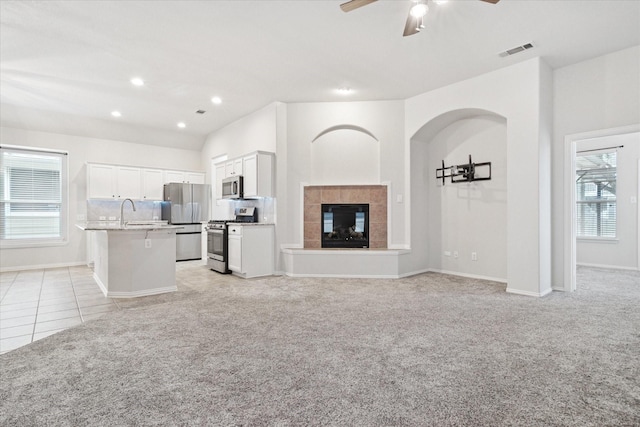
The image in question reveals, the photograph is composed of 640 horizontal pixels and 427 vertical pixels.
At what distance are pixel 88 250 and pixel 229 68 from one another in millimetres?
5112

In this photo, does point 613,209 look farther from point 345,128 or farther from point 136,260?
point 136,260

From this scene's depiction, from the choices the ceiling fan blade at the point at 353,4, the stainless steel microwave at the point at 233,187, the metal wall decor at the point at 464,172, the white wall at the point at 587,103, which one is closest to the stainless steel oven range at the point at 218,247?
the stainless steel microwave at the point at 233,187

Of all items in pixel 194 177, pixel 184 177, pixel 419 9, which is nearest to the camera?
pixel 419 9

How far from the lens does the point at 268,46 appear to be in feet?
12.7

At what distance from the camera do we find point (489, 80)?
466cm

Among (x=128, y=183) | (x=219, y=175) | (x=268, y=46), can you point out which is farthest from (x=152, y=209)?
(x=268, y=46)

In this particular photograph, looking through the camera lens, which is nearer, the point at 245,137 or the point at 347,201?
the point at 347,201

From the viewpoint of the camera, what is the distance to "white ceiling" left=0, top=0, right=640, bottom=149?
318 centimetres

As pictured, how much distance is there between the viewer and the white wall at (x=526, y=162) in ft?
13.9

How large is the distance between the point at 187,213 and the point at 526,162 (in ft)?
21.9

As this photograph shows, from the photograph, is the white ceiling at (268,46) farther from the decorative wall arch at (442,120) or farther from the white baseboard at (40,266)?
the white baseboard at (40,266)

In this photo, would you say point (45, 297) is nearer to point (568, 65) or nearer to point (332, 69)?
point (332, 69)

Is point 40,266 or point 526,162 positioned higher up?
point 526,162

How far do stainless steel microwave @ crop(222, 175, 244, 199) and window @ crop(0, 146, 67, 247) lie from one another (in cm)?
343
